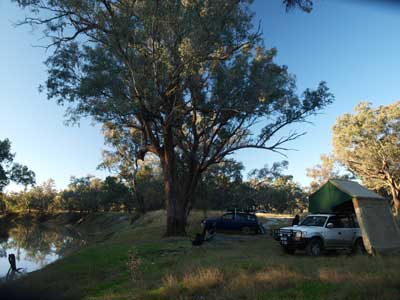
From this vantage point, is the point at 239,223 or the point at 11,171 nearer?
the point at 239,223

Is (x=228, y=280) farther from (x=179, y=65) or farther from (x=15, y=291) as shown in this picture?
(x=179, y=65)

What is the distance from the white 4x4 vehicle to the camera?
566 inches

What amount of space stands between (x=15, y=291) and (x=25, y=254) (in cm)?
1822

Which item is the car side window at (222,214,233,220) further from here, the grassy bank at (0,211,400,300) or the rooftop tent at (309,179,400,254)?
the grassy bank at (0,211,400,300)

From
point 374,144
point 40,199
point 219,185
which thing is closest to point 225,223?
point 219,185

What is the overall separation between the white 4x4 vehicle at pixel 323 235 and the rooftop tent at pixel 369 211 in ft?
3.23

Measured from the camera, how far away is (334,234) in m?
14.8

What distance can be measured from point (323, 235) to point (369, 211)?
205 centimetres

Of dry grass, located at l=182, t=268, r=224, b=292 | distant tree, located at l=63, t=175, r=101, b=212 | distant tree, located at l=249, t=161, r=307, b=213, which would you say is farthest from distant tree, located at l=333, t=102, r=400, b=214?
distant tree, located at l=63, t=175, r=101, b=212

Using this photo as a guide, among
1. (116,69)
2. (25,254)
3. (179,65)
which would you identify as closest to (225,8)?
(179,65)

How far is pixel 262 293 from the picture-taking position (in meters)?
7.25

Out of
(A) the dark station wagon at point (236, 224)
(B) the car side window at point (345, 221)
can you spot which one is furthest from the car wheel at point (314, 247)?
(A) the dark station wagon at point (236, 224)

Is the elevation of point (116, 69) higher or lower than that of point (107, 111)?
higher

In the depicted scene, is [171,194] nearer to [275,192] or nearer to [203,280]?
[203,280]
